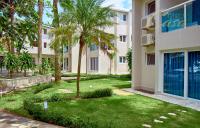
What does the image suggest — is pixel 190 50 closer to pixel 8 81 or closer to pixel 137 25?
pixel 137 25

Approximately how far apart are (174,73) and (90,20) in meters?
5.97

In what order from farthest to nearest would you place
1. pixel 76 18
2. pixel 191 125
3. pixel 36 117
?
pixel 76 18
pixel 36 117
pixel 191 125

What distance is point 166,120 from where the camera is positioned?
11367 mm

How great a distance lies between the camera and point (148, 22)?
67.3 ft

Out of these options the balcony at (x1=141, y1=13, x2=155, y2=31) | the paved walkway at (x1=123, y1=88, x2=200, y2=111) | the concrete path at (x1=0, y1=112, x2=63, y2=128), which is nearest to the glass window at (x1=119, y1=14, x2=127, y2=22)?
the balcony at (x1=141, y1=13, x2=155, y2=31)

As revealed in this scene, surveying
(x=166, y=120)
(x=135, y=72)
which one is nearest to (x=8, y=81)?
(x=135, y=72)

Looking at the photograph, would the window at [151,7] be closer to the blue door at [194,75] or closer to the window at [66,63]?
the blue door at [194,75]

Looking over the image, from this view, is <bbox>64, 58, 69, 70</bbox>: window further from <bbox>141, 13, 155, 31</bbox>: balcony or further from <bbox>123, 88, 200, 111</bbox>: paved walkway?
<bbox>123, 88, 200, 111</bbox>: paved walkway

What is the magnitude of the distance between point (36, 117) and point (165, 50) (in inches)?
368

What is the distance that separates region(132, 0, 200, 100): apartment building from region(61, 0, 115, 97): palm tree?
3837 millimetres

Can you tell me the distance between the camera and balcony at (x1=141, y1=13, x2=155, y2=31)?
789 inches

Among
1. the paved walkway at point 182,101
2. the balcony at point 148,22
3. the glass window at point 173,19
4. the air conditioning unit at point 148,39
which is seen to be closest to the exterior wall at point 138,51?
the balcony at point 148,22

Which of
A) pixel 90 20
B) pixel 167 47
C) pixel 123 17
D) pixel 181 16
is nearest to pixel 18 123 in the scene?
pixel 90 20

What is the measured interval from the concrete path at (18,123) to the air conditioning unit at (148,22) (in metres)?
11.3
